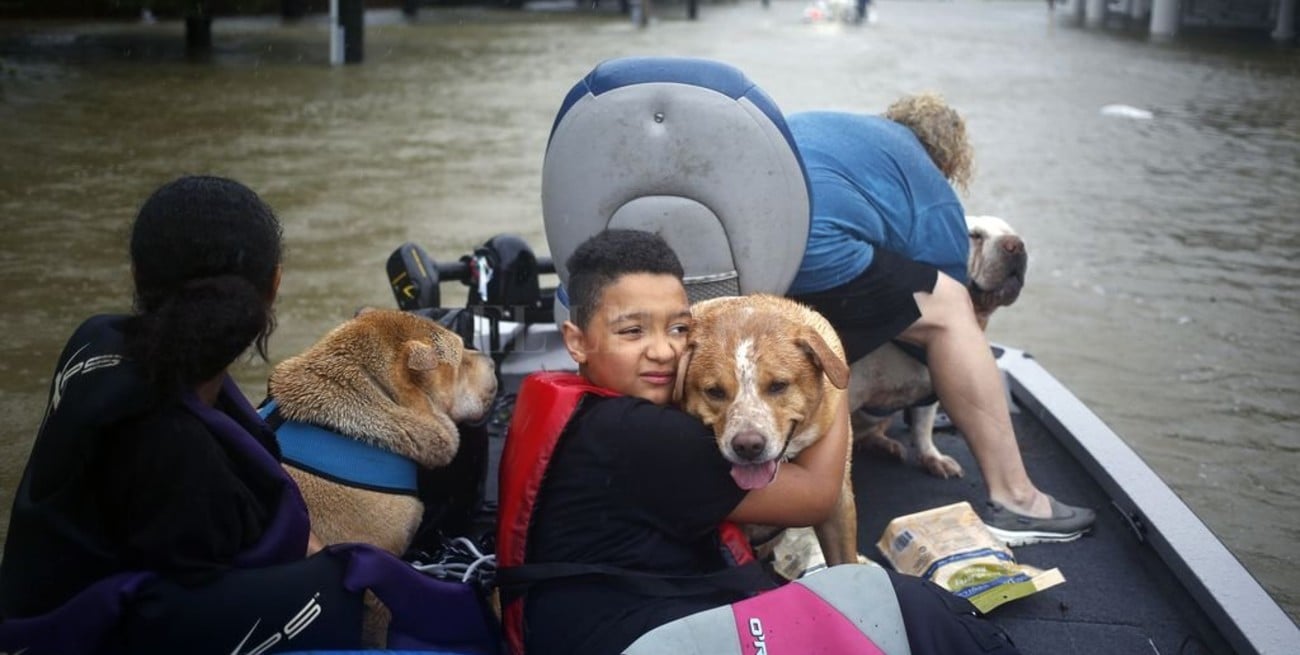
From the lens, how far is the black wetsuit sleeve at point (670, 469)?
9.11 ft

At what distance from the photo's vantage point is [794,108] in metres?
17.9

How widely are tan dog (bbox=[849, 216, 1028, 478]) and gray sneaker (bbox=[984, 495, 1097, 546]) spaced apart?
577 mm

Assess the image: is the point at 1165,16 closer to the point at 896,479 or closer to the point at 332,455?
the point at 896,479

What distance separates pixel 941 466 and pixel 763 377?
78.2 inches

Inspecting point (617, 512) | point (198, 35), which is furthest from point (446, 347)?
point (198, 35)

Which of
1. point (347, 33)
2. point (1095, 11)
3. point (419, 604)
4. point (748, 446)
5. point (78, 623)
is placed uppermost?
point (1095, 11)

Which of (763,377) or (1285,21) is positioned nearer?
(763,377)

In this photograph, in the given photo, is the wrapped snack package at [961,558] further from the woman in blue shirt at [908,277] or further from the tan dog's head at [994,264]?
the tan dog's head at [994,264]

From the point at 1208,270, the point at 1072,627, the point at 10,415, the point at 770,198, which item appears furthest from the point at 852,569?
the point at 1208,270

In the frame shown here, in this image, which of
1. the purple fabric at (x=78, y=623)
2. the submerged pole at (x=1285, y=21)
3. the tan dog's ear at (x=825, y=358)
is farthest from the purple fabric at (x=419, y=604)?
the submerged pole at (x=1285, y=21)

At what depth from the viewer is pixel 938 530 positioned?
3.99 m

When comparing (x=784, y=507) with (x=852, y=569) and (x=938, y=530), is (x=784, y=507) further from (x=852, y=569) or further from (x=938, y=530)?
(x=938, y=530)

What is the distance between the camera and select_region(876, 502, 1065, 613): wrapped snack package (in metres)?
3.75

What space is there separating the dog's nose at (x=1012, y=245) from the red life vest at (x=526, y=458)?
2292 mm
